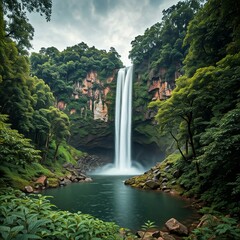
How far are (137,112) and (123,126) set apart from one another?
463 cm

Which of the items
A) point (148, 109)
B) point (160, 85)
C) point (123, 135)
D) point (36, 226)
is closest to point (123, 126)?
point (123, 135)

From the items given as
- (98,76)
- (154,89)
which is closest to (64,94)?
(98,76)

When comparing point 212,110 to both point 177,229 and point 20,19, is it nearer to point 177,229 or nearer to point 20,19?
point 177,229

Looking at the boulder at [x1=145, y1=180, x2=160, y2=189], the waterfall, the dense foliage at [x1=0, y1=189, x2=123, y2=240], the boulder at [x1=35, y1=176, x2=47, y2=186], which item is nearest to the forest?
the dense foliage at [x1=0, y1=189, x2=123, y2=240]

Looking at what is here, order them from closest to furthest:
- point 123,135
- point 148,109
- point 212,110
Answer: point 212,110, point 148,109, point 123,135

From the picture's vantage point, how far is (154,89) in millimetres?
44500

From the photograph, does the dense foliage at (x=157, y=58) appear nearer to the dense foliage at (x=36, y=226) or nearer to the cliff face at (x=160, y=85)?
the cliff face at (x=160, y=85)

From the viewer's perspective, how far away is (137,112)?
46.2m

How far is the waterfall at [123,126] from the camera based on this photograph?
1804 inches

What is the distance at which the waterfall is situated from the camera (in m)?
45.8

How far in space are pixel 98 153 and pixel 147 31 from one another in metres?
33.7

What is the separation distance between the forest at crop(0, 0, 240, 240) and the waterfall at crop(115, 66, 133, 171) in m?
1.72

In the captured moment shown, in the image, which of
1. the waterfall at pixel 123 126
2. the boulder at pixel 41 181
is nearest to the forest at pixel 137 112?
the boulder at pixel 41 181

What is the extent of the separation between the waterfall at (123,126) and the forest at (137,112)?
1722mm
